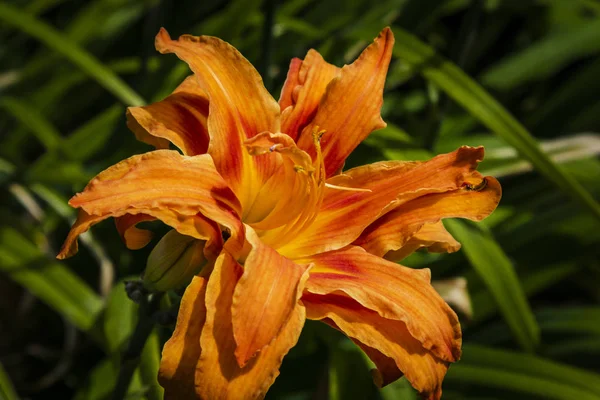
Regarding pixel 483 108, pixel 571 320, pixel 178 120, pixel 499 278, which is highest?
pixel 483 108

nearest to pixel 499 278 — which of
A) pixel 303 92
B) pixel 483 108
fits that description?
pixel 483 108

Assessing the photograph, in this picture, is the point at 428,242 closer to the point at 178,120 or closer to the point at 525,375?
the point at 178,120

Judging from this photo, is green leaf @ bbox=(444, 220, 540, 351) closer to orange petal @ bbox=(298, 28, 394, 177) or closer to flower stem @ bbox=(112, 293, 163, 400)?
orange petal @ bbox=(298, 28, 394, 177)

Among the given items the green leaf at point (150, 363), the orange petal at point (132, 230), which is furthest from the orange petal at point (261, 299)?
the green leaf at point (150, 363)

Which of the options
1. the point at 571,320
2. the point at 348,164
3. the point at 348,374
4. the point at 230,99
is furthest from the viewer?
the point at 571,320

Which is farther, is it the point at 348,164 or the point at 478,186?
the point at 348,164

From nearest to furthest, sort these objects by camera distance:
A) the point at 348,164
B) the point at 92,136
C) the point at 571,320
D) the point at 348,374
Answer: the point at 348,374
the point at 348,164
the point at 571,320
the point at 92,136

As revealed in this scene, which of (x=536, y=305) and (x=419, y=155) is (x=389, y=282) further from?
(x=536, y=305)

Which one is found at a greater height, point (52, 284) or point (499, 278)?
point (499, 278)
